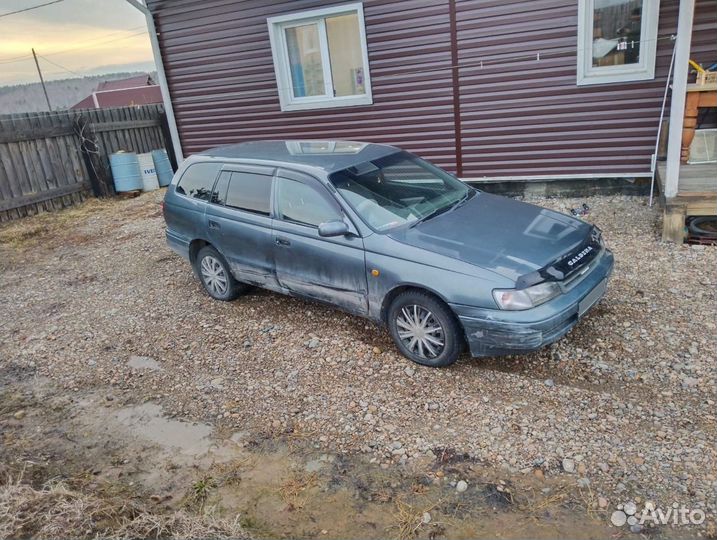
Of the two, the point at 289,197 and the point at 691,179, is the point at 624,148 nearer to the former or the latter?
the point at 691,179

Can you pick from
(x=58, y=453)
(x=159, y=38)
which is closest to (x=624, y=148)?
(x=58, y=453)

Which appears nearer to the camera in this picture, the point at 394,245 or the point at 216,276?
the point at 394,245

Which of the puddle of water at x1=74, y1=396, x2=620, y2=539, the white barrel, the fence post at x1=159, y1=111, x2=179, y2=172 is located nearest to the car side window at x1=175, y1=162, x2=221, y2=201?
the puddle of water at x1=74, y1=396, x2=620, y2=539

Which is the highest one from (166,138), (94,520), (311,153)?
(166,138)

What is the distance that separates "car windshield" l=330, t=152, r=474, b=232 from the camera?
14.0 ft

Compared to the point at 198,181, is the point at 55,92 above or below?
above

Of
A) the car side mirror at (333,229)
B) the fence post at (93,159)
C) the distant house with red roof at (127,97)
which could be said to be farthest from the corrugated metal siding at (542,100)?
the distant house with red roof at (127,97)

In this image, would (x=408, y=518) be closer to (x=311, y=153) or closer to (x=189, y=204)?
(x=311, y=153)

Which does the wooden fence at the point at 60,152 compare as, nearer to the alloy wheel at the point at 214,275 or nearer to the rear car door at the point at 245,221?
the alloy wheel at the point at 214,275

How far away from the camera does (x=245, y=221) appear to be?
16.2 feet

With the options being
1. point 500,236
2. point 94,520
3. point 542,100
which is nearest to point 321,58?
point 542,100

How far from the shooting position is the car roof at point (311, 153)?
4.64 meters

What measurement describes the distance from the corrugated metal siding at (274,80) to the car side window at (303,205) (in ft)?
14.1

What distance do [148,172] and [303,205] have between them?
8.35 m
